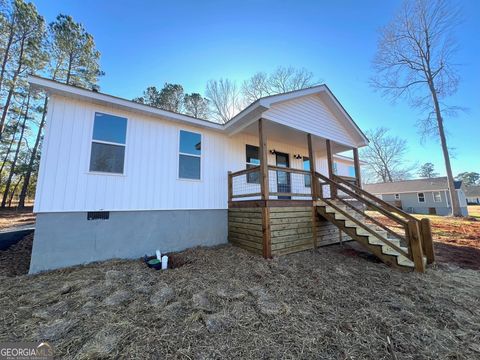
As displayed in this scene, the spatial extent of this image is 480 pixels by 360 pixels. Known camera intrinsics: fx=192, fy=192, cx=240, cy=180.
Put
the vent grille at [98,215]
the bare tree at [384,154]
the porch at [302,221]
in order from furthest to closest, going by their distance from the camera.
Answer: the bare tree at [384,154], the vent grille at [98,215], the porch at [302,221]

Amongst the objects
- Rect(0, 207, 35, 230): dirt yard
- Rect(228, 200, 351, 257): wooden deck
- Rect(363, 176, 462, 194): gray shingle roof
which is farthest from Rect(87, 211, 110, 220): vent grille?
Rect(363, 176, 462, 194): gray shingle roof

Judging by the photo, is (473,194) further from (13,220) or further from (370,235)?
(13,220)

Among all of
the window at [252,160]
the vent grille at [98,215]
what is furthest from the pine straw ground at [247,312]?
the window at [252,160]

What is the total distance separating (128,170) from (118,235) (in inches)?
65.8

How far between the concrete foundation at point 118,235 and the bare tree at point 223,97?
13.8m

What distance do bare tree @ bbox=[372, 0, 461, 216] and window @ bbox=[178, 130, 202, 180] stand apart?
1671cm

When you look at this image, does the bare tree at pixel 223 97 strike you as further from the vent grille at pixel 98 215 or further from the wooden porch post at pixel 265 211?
the vent grille at pixel 98 215

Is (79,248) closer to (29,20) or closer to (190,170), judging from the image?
(190,170)

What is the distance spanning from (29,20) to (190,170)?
1764 centimetres

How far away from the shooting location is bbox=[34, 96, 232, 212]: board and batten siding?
4.30m

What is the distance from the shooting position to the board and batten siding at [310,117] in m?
5.93

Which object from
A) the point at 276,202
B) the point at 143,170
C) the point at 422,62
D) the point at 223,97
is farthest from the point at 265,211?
the point at 422,62

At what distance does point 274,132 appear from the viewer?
Answer: 275 inches

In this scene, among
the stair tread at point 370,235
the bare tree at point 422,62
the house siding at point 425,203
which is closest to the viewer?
the stair tread at point 370,235
